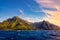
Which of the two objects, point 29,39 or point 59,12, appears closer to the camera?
point 59,12

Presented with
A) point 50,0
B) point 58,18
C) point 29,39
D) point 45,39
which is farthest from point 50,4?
point 29,39

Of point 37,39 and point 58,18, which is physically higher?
point 58,18

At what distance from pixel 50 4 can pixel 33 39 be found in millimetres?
5494

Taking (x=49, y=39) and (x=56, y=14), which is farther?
(x=49, y=39)

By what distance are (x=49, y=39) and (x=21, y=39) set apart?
11.9 ft

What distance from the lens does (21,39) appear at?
73.4 ft

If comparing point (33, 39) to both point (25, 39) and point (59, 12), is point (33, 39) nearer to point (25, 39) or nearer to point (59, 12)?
point (25, 39)

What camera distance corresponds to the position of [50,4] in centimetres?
1883

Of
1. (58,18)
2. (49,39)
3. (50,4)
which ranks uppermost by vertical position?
(50,4)

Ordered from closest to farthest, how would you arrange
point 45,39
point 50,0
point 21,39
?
point 50,0 → point 45,39 → point 21,39

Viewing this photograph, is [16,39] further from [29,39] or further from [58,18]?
[58,18]

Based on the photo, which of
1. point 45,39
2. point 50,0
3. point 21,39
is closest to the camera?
point 50,0

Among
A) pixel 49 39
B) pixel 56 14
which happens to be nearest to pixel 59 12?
pixel 56 14

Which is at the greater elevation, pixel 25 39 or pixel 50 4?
pixel 50 4
